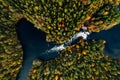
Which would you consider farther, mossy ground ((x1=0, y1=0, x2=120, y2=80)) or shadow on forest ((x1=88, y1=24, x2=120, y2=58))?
shadow on forest ((x1=88, y1=24, x2=120, y2=58))

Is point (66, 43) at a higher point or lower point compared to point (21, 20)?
lower

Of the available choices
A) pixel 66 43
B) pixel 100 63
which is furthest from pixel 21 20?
pixel 100 63

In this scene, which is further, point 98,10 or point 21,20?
point 21,20

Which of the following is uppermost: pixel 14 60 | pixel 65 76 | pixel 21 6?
pixel 21 6

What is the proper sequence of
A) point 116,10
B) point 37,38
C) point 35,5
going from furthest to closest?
1. point 37,38
2. point 116,10
3. point 35,5

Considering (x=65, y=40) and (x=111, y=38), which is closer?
(x=65, y=40)

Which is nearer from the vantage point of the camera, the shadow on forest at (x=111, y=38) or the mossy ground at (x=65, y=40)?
the mossy ground at (x=65, y=40)

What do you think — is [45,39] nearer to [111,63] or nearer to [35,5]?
[35,5]

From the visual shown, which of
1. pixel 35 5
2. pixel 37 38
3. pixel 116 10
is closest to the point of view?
pixel 35 5
